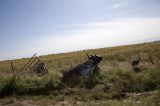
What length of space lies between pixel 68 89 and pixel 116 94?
288 cm

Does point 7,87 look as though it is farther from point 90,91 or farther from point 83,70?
point 90,91

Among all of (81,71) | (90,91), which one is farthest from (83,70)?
(90,91)

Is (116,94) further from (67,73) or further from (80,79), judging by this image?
(67,73)

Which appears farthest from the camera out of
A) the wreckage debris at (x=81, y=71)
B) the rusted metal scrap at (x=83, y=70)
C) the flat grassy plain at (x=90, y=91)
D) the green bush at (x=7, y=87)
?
the rusted metal scrap at (x=83, y=70)

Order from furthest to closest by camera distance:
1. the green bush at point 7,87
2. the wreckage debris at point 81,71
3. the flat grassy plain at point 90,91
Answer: the wreckage debris at point 81,71 → the green bush at point 7,87 → the flat grassy plain at point 90,91

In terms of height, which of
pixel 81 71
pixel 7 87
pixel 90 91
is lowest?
pixel 90 91

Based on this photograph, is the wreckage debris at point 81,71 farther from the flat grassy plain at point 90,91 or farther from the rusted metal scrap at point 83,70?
the flat grassy plain at point 90,91

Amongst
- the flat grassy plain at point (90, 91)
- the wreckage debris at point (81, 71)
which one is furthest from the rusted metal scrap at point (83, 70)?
the flat grassy plain at point (90, 91)


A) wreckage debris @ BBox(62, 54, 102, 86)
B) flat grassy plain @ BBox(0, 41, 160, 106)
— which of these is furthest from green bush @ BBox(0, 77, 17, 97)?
wreckage debris @ BBox(62, 54, 102, 86)

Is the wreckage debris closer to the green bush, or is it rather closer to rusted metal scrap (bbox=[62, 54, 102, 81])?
rusted metal scrap (bbox=[62, 54, 102, 81])

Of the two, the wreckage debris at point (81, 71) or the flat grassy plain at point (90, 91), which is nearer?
the flat grassy plain at point (90, 91)

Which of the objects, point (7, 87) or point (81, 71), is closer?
point (7, 87)

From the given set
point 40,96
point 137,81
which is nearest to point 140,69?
point 137,81

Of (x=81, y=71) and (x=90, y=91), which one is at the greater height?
(x=81, y=71)
